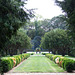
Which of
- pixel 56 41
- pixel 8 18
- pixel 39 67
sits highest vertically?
pixel 56 41

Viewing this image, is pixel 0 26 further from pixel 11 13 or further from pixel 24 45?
pixel 24 45

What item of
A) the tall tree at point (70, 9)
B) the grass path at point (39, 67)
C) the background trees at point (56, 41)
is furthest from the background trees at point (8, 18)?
the background trees at point (56, 41)

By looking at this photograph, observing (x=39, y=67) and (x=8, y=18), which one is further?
(x=39, y=67)

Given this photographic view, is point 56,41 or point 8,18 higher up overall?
point 56,41

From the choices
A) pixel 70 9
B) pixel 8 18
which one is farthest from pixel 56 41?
pixel 8 18

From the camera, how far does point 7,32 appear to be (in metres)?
4.36

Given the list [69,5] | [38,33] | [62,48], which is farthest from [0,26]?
[38,33]

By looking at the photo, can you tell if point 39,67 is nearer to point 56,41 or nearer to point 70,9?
point 70,9

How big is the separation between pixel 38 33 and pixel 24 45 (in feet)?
105

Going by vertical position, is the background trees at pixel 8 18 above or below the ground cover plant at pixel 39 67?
above

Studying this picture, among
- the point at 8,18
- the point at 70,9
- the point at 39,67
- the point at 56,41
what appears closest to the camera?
the point at 8,18

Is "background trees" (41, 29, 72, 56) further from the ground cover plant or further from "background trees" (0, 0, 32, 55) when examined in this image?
"background trees" (0, 0, 32, 55)

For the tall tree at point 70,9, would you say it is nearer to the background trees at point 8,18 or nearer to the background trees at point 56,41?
the background trees at point 8,18

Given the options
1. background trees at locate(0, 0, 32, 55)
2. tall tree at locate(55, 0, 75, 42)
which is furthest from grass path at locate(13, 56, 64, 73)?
background trees at locate(0, 0, 32, 55)
